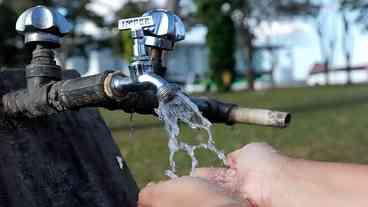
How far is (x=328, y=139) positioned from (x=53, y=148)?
17.7ft

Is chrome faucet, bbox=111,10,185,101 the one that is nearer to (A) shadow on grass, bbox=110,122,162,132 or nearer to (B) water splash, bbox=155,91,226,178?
(B) water splash, bbox=155,91,226,178

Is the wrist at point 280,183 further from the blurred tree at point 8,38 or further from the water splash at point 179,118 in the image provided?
the blurred tree at point 8,38

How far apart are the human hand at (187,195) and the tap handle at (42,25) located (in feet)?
1.54

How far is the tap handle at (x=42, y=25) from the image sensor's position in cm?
114

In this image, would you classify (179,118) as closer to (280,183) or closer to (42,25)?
(280,183)

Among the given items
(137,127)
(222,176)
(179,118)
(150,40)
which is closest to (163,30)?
(150,40)

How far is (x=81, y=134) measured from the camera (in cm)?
136

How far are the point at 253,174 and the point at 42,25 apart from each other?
494mm

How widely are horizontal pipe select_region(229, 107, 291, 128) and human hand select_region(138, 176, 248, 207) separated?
356mm

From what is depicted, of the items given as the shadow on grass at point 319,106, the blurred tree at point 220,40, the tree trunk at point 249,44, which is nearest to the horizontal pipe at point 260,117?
the shadow on grass at point 319,106

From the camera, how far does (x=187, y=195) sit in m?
0.75

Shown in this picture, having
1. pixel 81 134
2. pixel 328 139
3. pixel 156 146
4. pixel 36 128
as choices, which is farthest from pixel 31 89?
pixel 328 139

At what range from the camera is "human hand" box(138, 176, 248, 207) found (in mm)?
736

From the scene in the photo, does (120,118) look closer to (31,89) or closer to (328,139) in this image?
(328,139)
